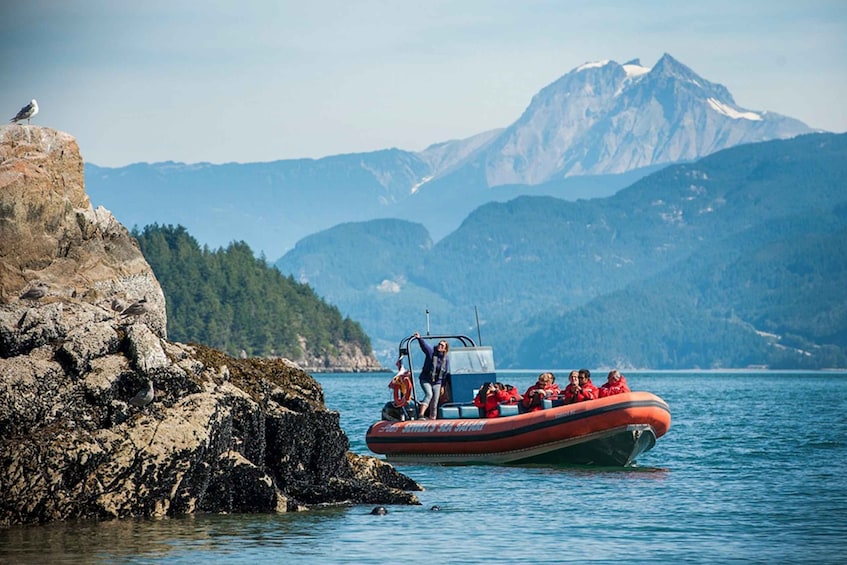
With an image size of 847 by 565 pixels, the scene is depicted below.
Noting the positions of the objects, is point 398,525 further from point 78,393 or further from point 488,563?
point 78,393

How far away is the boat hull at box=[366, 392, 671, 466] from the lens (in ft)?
104

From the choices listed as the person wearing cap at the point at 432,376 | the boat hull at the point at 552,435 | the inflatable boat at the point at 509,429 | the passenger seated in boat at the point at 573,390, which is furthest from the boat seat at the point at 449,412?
the passenger seated in boat at the point at 573,390

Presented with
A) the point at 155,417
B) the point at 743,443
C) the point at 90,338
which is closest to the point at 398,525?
the point at 155,417

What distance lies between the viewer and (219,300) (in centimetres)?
18188

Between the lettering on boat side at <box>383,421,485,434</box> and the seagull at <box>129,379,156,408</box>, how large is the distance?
13066 mm

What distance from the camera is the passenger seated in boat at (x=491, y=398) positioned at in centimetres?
3397

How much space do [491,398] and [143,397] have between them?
45.6 feet

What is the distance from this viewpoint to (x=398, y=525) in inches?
900

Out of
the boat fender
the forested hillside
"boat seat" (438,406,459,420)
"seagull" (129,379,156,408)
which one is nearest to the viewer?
"seagull" (129,379,156,408)

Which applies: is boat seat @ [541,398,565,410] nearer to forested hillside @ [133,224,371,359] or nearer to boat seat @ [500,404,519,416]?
boat seat @ [500,404,519,416]

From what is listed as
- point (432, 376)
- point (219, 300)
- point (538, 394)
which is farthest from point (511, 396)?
point (219, 300)

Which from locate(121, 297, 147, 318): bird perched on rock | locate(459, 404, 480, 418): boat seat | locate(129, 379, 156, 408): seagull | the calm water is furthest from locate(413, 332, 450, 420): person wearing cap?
locate(129, 379, 156, 408): seagull

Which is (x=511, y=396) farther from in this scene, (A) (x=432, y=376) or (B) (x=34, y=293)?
(B) (x=34, y=293)

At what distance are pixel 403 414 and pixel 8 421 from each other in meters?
16.7
